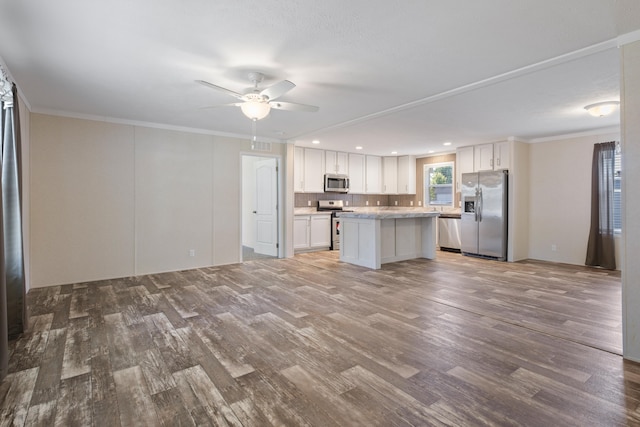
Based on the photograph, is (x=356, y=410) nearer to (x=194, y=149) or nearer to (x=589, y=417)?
(x=589, y=417)

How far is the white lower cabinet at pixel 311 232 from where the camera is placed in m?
7.38

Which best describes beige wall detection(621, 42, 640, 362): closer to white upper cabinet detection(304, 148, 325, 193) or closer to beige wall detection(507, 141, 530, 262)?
beige wall detection(507, 141, 530, 262)

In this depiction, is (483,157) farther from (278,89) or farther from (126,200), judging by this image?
(126,200)

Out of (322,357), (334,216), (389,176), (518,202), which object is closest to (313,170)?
(334,216)

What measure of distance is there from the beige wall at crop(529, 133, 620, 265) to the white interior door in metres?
5.48

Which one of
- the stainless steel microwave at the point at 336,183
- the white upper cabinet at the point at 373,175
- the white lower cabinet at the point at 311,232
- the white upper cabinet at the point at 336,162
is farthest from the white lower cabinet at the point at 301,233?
the white upper cabinet at the point at 373,175

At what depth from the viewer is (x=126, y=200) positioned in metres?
5.09

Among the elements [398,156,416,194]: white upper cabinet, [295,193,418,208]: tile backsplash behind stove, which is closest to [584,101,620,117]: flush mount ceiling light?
[398,156,416,194]: white upper cabinet

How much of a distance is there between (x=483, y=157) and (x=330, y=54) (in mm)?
5434

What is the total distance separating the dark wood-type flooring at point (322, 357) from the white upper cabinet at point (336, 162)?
423 cm

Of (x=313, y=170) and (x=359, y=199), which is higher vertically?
(x=313, y=170)

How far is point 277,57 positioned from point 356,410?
9.24ft

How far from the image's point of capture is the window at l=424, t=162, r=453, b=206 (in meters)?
8.18

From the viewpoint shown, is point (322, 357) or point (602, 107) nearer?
point (322, 357)
